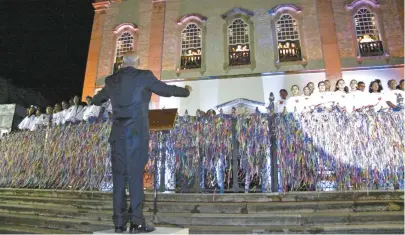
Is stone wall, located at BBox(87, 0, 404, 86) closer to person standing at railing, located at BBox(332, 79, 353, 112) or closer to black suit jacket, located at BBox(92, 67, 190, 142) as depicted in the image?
person standing at railing, located at BBox(332, 79, 353, 112)

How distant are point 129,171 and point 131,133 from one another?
486 mm

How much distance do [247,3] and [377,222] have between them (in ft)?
47.8

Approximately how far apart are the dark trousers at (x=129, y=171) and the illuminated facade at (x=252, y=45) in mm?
11755

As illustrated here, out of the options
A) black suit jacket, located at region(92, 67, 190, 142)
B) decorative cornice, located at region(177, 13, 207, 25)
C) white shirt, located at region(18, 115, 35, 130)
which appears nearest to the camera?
black suit jacket, located at region(92, 67, 190, 142)

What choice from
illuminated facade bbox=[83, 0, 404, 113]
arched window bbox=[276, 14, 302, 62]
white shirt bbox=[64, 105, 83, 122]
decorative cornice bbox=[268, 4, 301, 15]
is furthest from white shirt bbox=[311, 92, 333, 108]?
decorative cornice bbox=[268, 4, 301, 15]

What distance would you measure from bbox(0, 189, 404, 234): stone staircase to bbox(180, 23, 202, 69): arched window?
434 inches

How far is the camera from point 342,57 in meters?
15.1

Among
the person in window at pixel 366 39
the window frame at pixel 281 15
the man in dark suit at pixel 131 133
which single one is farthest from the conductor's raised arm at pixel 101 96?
the person in window at pixel 366 39

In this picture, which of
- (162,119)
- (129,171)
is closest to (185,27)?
(162,119)

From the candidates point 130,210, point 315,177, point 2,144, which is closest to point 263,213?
point 315,177

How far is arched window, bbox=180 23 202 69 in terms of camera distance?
1650cm

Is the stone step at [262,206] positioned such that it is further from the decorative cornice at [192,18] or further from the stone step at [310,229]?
the decorative cornice at [192,18]

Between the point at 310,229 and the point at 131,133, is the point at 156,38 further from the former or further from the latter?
the point at 310,229

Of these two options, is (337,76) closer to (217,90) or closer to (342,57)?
(342,57)
